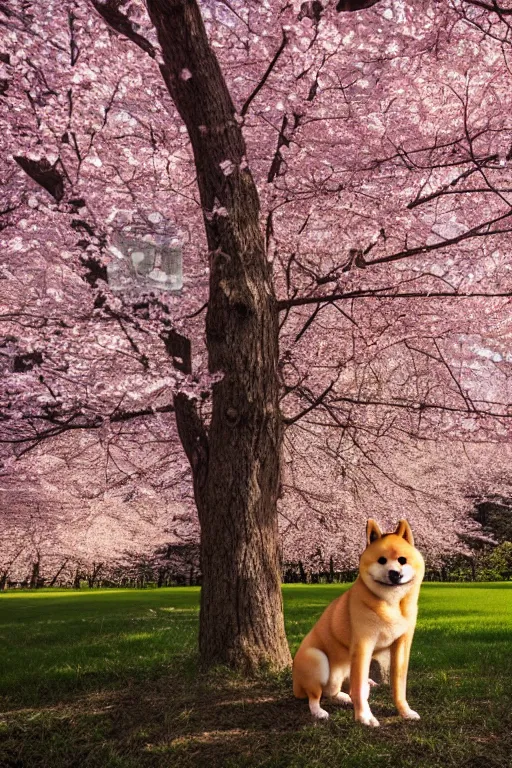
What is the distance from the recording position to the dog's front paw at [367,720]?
4.57 meters

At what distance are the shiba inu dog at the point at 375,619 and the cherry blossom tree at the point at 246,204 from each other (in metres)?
1.80

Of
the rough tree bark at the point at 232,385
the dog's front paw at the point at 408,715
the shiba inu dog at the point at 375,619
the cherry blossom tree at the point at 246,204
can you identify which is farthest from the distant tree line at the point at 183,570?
the shiba inu dog at the point at 375,619

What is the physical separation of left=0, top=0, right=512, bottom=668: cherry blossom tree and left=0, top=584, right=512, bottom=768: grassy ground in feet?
3.07

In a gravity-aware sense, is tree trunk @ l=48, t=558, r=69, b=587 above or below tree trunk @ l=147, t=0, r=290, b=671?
below

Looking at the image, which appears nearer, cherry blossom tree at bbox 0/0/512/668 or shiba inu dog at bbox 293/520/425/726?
shiba inu dog at bbox 293/520/425/726

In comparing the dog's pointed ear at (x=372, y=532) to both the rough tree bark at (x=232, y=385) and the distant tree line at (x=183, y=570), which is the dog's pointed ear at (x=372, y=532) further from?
the distant tree line at (x=183, y=570)

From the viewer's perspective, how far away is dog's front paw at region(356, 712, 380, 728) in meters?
4.57

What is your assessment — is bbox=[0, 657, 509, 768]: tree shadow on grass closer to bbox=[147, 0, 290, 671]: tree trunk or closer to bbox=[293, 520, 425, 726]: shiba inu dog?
bbox=[293, 520, 425, 726]: shiba inu dog

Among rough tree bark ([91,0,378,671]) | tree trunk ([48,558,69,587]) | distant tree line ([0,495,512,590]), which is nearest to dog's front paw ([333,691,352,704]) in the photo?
rough tree bark ([91,0,378,671])

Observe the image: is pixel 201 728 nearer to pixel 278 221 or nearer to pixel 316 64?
pixel 278 221

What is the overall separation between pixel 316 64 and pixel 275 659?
780 cm

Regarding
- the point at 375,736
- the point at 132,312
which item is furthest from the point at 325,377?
the point at 375,736

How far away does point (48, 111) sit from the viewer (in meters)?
9.09

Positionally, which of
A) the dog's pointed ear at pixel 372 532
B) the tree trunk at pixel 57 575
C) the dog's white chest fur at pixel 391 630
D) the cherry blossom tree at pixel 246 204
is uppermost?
the cherry blossom tree at pixel 246 204
